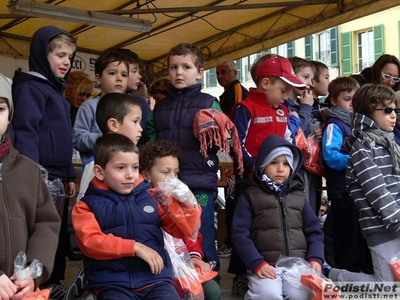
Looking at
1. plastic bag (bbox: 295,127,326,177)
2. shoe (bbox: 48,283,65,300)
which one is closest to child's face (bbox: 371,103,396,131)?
plastic bag (bbox: 295,127,326,177)

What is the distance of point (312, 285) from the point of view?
3973mm

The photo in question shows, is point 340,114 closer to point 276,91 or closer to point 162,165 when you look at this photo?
point 276,91

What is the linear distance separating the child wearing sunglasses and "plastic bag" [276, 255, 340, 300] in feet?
2.61

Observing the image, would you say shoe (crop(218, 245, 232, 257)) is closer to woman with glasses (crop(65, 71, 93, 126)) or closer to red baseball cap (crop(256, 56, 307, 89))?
woman with glasses (crop(65, 71, 93, 126))

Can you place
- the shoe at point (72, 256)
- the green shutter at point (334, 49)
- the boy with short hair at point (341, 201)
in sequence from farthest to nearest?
the green shutter at point (334, 49) → the shoe at point (72, 256) → the boy with short hair at point (341, 201)

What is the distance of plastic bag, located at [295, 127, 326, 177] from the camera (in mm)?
5160

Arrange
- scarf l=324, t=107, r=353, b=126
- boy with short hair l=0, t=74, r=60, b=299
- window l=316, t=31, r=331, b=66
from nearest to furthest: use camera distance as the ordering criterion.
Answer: boy with short hair l=0, t=74, r=60, b=299 → scarf l=324, t=107, r=353, b=126 → window l=316, t=31, r=331, b=66

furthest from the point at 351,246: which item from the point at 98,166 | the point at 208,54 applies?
the point at 208,54

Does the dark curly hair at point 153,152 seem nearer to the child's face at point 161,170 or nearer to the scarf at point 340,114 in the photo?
the child's face at point 161,170

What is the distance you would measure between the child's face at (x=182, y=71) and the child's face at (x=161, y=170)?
775 mm

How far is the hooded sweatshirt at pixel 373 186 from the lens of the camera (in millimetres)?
4602

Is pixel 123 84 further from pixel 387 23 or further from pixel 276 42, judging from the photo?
pixel 387 23

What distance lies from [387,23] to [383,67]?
22.3 metres

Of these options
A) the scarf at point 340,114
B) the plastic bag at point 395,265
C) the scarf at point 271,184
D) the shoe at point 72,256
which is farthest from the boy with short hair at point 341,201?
the shoe at point 72,256
